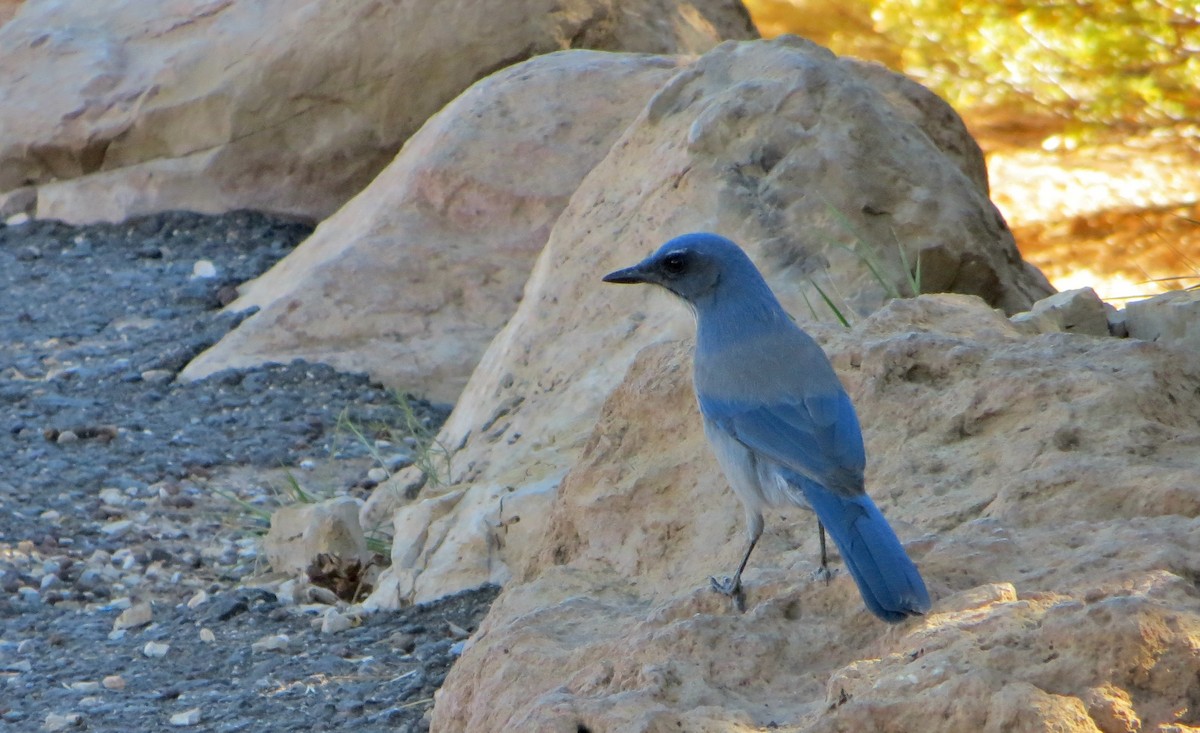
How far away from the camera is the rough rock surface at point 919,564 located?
229 cm

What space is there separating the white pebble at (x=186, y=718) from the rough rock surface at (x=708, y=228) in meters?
0.80

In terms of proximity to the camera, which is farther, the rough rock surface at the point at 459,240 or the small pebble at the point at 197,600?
the rough rock surface at the point at 459,240

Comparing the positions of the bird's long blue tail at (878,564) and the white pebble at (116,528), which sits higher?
the bird's long blue tail at (878,564)

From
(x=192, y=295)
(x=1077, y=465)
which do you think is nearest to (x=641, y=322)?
(x=1077, y=465)

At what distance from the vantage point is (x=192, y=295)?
302 inches

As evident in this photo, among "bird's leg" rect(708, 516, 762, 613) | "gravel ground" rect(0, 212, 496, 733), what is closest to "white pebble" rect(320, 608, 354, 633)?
"gravel ground" rect(0, 212, 496, 733)

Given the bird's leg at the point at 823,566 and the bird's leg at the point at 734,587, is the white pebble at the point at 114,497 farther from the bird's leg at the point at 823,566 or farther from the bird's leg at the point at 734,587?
the bird's leg at the point at 823,566

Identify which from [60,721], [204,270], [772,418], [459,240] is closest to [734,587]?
[772,418]

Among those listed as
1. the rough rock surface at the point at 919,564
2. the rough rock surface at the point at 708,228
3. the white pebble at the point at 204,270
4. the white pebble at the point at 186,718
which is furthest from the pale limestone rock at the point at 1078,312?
the white pebble at the point at 204,270

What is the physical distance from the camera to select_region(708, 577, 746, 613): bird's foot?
2883mm

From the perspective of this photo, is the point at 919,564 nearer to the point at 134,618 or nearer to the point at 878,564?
the point at 878,564

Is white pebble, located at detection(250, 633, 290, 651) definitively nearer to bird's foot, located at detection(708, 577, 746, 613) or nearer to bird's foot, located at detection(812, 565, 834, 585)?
bird's foot, located at detection(708, 577, 746, 613)

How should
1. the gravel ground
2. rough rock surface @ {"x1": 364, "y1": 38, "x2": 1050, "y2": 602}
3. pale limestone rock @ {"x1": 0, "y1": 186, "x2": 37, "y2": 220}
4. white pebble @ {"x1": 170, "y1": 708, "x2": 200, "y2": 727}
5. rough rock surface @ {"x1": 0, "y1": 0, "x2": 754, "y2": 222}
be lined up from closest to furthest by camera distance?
white pebble @ {"x1": 170, "y1": 708, "x2": 200, "y2": 727} → the gravel ground → rough rock surface @ {"x1": 364, "y1": 38, "x2": 1050, "y2": 602} → rough rock surface @ {"x1": 0, "y1": 0, "x2": 754, "y2": 222} → pale limestone rock @ {"x1": 0, "y1": 186, "x2": 37, "y2": 220}

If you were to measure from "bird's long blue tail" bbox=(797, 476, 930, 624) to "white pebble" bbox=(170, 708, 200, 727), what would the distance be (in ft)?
6.51
